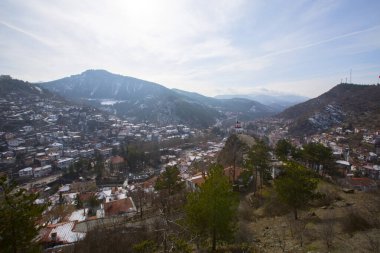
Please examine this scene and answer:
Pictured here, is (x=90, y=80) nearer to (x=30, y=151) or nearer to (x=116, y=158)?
(x=30, y=151)

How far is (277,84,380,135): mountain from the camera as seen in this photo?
2840 inches

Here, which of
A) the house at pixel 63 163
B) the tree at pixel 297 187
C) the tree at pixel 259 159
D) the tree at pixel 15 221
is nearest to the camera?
the tree at pixel 15 221

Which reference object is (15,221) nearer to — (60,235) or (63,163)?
(60,235)

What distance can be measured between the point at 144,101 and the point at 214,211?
138238 mm

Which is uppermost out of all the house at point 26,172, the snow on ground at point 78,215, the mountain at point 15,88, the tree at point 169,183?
the mountain at point 15,88

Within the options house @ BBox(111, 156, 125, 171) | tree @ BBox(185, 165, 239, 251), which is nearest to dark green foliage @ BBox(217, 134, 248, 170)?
tree @ BBox(185, 165, 239, 251)

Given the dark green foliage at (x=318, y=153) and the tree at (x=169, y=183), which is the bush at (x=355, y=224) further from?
the tree at (x=169, y=183)

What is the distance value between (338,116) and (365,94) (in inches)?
758

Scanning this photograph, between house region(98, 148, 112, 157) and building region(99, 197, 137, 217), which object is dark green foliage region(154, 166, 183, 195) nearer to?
building region(99, 197, 137, 217)

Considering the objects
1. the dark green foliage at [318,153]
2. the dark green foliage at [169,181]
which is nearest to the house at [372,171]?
the dark green foliage at [318,153]

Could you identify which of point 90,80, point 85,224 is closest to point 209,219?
point 85,224

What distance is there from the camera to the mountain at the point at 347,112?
72.1 metres

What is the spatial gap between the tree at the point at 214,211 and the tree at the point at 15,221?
5.73 meters

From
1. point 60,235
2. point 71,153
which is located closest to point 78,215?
point 60,235
